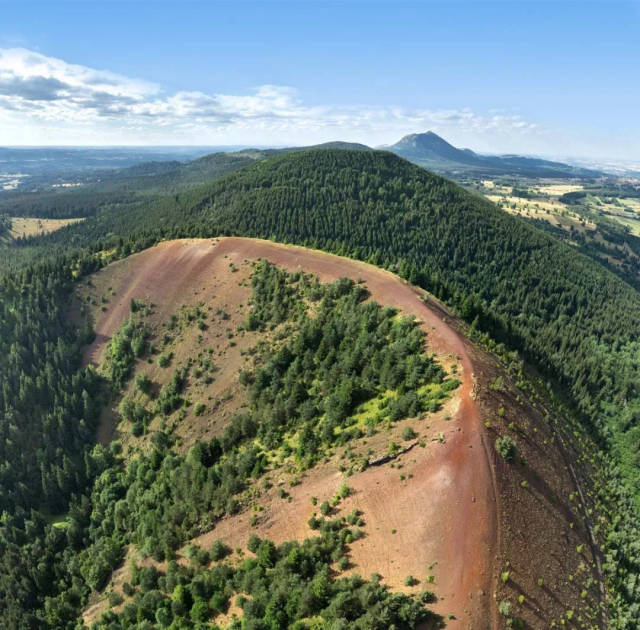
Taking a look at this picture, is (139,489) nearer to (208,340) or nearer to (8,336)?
(208,340)

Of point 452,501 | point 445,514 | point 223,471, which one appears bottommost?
point 223,471

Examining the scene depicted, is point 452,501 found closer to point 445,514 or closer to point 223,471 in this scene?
point 445,514

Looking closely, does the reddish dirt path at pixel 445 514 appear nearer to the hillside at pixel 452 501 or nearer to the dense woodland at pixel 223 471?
the hillside at pixel 452 501

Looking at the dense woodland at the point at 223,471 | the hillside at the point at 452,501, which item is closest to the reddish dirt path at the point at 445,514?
the hillside at the point at 452,501

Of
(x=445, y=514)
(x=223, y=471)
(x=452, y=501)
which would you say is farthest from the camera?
(x=223, y=471)

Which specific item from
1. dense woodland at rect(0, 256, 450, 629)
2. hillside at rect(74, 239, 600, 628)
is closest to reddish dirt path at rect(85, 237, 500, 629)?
hillside at rect(74, 239, 600, 628)

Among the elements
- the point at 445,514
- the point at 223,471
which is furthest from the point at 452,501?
the point at 223,471

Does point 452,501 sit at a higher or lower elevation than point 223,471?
higher

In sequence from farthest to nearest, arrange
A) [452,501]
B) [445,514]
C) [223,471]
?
[223,471] → [452,501] → [445,514]

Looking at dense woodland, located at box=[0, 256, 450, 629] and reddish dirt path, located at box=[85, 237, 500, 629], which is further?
dense woodland, located at box=[0, 256, 450, 629]

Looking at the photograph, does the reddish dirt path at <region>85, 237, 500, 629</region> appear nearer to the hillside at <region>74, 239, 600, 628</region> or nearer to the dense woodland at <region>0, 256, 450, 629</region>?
the hillside at <region>74, 239, 600, 628</region>

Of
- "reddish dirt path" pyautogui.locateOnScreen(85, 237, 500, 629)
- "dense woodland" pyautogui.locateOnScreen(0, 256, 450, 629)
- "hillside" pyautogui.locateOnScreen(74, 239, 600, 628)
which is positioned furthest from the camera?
"dense woodland" pyautogui.locateOnScreen(0, 256, 450, 629)

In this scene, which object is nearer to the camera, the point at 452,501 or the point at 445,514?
the point at 445,514
